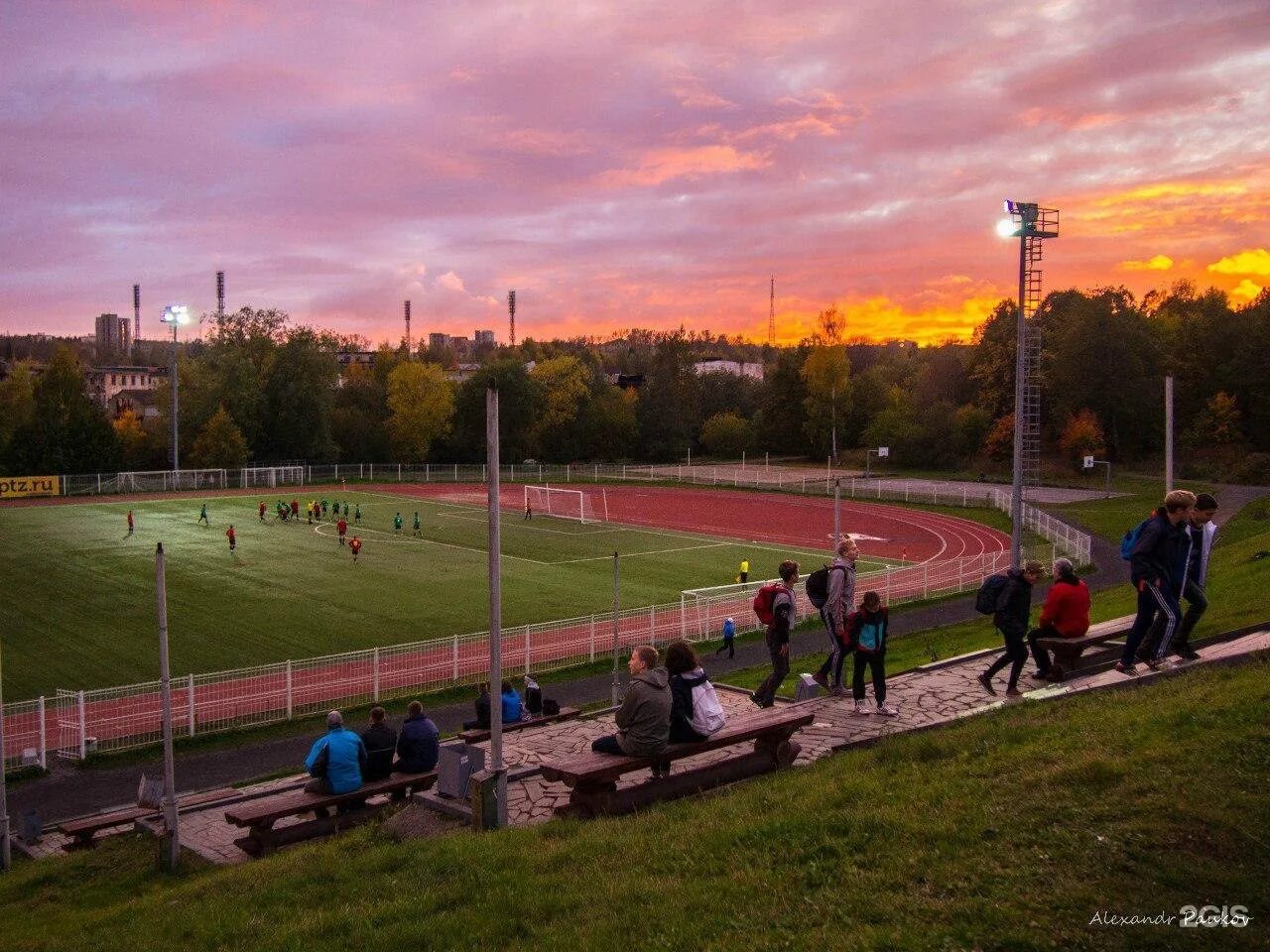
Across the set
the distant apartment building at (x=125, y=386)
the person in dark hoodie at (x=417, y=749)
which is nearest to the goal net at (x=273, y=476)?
the distant apartment building at (x=125, y=386)

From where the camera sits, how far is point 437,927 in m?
6.12

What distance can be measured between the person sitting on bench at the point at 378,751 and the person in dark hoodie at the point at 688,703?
3394 mm

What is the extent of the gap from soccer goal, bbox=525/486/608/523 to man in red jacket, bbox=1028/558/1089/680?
40852 millimetres

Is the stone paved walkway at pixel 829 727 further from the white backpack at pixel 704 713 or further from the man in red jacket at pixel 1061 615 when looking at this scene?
the white backpack at pixel 704 713

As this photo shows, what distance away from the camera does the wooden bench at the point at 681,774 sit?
807 cm

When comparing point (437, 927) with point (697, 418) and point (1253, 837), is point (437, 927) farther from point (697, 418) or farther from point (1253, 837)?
point (697, 418)

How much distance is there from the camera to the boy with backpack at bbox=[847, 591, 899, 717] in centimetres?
1062

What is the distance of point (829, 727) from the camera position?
1041 centimetres

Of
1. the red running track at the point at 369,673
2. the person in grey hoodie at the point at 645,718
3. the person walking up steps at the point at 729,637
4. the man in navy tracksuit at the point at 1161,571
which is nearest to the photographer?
the person in grey hoodie at the point at 645,718

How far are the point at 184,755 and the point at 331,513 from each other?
3739 centimetres

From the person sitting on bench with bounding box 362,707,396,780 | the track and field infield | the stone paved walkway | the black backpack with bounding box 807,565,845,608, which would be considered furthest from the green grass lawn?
the track and field infield

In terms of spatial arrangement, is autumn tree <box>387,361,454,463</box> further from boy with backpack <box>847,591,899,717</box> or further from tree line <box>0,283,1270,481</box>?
boy with backpack <box>847,591,899,717</box>

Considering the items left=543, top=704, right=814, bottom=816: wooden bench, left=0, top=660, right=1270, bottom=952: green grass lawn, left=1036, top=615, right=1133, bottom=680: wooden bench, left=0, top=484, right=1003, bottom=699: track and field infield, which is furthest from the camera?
left=0, top=484, right=1003, bottom=699: track and field infield

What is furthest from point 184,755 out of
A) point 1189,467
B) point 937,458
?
point 937,458
